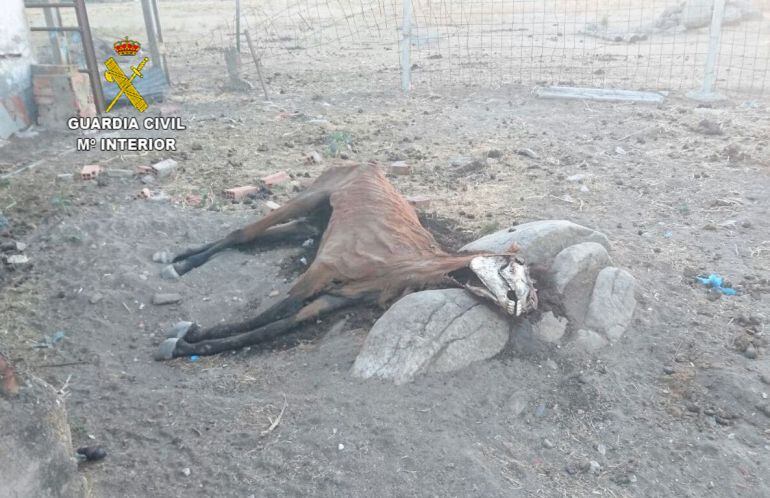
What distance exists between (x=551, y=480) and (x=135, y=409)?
201 centimetres

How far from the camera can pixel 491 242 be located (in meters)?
4.27

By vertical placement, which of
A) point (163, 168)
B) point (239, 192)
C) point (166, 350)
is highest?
point (163, 168)

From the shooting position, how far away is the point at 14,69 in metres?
8.09

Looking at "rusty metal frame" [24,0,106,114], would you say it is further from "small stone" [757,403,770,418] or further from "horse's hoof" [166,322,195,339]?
"small stone" [757,403,770,418]

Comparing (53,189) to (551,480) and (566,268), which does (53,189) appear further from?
(551,480)

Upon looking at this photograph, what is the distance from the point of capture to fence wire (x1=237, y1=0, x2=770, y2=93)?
10906 millimetres

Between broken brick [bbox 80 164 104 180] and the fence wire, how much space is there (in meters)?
5.74

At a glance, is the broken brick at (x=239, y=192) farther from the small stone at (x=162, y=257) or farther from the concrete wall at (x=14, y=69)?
the concrete wall at (x=14, y=69)

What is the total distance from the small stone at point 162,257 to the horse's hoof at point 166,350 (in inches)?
47.1

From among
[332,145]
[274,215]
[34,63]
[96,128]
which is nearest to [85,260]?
[274,215]

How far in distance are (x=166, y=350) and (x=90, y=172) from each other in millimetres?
3323

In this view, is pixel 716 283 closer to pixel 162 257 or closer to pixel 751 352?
pixel 751 352

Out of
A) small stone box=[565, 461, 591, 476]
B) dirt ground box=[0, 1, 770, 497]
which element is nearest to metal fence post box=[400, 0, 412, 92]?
dirt ground box=[0, 1, 770, 497]

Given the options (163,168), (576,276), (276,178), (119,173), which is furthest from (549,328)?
(119,173)
